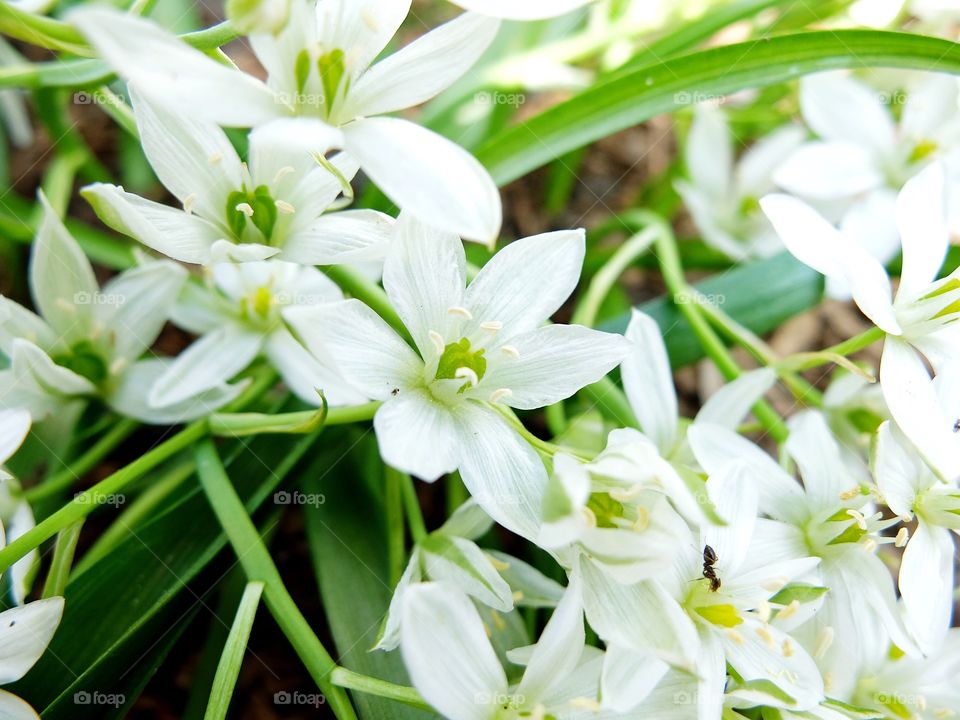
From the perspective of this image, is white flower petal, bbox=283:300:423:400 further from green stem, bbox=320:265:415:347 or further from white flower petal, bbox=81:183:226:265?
white flower petal, bbox=81:183:226:265

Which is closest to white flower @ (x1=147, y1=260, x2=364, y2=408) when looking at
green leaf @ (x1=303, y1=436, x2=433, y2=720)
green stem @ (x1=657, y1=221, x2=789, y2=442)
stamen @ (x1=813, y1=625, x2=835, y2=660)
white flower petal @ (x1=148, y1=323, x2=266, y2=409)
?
white flower petal @ (x1=148, y1=323, x2=266, y2=409)

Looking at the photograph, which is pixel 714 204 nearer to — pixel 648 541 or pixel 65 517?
pixel 648 541

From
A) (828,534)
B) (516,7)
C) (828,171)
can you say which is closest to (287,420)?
(516,7)

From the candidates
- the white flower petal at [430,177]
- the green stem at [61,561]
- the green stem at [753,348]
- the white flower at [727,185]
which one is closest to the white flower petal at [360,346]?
the white flower petal at [430,177]

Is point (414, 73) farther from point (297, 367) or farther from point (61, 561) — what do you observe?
point (61, 561)

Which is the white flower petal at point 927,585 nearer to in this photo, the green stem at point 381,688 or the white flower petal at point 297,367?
the green stem at point 381,688

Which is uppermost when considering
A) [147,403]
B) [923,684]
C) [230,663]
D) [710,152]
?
[710,152]

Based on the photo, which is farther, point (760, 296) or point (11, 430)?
point (760, 296)
